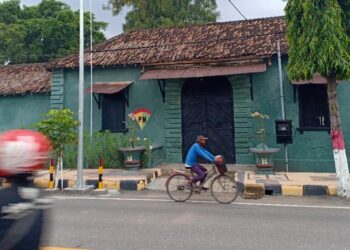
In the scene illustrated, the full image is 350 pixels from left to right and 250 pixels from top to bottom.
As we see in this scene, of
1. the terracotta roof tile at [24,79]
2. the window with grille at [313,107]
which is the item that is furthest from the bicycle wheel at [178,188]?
the terracotta roof tile at [24,79]

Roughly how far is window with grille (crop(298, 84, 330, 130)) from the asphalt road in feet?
15.2

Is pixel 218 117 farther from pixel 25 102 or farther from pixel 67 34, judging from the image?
pixel 67 34

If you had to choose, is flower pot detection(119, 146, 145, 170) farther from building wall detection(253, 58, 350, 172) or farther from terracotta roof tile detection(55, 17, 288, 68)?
building wall detection(253, 58, 350, 172)

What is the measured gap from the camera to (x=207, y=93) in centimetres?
1389

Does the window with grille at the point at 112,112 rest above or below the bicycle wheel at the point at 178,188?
above

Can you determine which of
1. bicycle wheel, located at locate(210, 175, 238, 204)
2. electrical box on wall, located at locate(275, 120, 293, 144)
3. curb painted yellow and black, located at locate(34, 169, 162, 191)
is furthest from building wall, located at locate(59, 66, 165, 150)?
bicycle wheel, located at locate(210, 175, 238, 204)

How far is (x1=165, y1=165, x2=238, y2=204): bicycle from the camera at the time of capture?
816 cm

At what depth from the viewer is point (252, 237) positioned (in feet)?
17.4

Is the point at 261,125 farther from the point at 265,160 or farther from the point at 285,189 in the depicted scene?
the point at 285,189

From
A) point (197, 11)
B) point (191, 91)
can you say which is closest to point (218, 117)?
point (191, 91)

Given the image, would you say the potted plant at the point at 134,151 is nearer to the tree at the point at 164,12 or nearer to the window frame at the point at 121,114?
the window frame at the point at 121,114

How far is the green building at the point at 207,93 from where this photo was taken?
12633mm

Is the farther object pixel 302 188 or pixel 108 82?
pixel 108 82

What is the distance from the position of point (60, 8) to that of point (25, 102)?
18.9m
